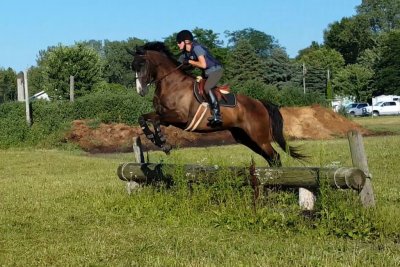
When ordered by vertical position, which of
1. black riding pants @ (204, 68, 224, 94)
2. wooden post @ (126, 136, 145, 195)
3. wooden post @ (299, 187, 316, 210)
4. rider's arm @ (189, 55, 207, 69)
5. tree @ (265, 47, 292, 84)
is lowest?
wooden post @ (299, 187, 316, 210)

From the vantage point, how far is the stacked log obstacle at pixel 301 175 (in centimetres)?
781

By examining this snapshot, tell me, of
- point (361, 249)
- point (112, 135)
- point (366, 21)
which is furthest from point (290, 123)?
point (366, 21)

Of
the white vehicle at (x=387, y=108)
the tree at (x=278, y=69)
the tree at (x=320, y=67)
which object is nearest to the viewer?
the white vehicle at (x=387, y=108)

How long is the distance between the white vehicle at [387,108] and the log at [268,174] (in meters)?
61.1

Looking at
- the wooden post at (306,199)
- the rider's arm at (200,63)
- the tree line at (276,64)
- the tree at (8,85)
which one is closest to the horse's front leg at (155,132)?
the rider's arm at (200,63)

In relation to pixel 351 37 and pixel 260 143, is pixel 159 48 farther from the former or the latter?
pixel 351 37

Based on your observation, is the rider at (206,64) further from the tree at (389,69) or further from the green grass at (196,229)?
the tree at (389,69)

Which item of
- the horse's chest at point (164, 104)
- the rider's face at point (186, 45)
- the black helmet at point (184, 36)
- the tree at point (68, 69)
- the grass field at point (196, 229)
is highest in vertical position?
the tree at point (68, 69)

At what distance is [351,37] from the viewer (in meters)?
123

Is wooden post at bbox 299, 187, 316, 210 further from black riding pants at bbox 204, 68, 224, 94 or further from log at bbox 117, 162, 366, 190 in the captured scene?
black riding pants at bbox 204, 68, 224, 94

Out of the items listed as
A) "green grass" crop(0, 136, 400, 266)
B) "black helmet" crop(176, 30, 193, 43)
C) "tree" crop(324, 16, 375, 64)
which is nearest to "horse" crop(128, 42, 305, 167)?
"black helmet" crop(176, 30, 193, 43)

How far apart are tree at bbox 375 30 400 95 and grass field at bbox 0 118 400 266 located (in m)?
77.9

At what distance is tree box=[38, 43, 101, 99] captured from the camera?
5231cm

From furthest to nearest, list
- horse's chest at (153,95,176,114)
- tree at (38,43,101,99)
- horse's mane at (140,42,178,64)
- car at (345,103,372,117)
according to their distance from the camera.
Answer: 1. car at (345,103,372,117)
2. tree at (38,43,101,99)
3. horse's mane at (140,42,178,64)
4. horse's chest at (153,95,176,114)
